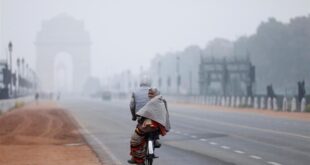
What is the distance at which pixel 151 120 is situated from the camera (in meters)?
12.4

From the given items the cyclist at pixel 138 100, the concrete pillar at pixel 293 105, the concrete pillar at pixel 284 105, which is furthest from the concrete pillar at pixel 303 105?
the cyclist at pixel 138 100

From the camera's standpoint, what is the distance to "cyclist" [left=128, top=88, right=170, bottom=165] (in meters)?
12.4

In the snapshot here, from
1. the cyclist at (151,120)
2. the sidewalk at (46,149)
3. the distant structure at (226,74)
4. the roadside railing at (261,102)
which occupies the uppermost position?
the distant structure at (226,74)

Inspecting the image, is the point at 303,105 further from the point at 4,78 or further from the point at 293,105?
the point at 4,78

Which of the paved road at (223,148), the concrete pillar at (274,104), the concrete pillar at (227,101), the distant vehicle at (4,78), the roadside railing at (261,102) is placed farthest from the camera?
the concrete pillar at (227,101)

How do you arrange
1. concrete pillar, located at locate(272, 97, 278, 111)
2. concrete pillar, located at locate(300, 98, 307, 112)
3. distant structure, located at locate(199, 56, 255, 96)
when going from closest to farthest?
concrete pillar, located at locate(300, 98, 307, 112) < concrete pillar, located at locate(272, 97, 278, 111) < distant structure, located at locate(199, 56, 255, 96)

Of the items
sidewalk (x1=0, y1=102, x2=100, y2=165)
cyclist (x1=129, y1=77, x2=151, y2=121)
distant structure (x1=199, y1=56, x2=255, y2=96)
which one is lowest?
sidewalk (x1=0, y1=102, x2=100, y2=165)

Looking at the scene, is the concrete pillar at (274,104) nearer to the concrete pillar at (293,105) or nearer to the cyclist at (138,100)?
the concrete pillar at (293,105)

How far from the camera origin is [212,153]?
1706 cm

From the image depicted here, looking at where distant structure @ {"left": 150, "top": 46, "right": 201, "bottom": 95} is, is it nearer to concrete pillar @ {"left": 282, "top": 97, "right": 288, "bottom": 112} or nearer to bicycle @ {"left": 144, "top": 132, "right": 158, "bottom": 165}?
concrete pillar @ {"left": 282, "top": 97, "right": 288, "bottom": 112}

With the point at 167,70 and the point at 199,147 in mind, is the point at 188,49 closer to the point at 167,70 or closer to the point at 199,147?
the point at 167,70

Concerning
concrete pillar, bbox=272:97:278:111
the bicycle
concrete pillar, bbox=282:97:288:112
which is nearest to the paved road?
the bicycle

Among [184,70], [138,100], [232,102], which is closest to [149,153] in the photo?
[138,100]

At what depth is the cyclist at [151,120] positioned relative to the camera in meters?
12.4
